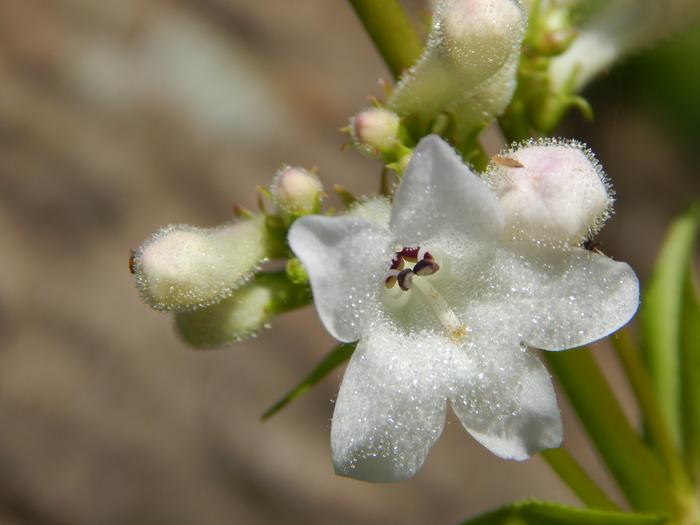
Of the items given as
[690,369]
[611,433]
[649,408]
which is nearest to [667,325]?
[690,369]

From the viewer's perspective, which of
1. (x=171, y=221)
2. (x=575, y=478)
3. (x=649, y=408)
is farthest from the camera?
(x=171, y=221)

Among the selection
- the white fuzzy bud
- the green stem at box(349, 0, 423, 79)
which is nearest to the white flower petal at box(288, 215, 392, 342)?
the white fuzzy bud

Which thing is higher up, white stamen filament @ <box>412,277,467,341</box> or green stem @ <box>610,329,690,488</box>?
white stamen filament @ <box>412,277,467,341</box>

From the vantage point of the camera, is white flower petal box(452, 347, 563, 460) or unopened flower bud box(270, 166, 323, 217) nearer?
white flower petal box(452, 347, 563, 460)

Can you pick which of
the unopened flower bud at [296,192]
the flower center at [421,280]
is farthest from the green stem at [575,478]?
the unopened flower bud at [296,192]

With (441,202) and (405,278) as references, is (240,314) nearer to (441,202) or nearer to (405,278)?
(405,278)

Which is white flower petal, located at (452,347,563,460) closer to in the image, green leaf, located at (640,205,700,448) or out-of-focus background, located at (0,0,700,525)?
green leaf, located at (640,205,700,448)
